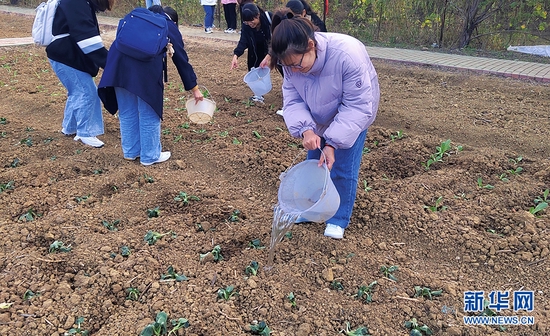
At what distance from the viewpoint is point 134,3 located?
13891 millimetres

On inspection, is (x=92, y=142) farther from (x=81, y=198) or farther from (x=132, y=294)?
(x=132, y=294)

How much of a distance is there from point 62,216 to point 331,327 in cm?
202

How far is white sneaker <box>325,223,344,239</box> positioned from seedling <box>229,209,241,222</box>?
644mm

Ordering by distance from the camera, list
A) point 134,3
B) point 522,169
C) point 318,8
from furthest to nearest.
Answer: point 134,3 < point 318,8 < point 522,169

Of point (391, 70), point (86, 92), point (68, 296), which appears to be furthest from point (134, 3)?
point (68, 296)

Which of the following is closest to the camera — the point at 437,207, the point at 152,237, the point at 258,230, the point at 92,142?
the point at 152,237

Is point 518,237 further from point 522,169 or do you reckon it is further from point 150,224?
point 150,224

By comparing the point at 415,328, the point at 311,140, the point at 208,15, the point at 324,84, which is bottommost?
the point at 415,328

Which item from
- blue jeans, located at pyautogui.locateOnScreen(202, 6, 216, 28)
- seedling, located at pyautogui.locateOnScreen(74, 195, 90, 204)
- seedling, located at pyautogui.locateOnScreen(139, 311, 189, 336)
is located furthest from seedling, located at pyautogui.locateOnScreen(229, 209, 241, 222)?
blue jeans, located at pyautogui.locateOnScreen(202, 6, 216, 28)

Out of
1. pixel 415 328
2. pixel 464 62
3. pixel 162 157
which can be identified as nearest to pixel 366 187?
pixel 415 328

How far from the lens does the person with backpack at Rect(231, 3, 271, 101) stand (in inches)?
186

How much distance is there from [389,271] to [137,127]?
2483 millimetres

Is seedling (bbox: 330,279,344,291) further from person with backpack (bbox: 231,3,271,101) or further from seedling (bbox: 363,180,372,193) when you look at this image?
person with backpack (bbox: 231,3,271,101)

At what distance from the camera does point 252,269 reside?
2613 mm
